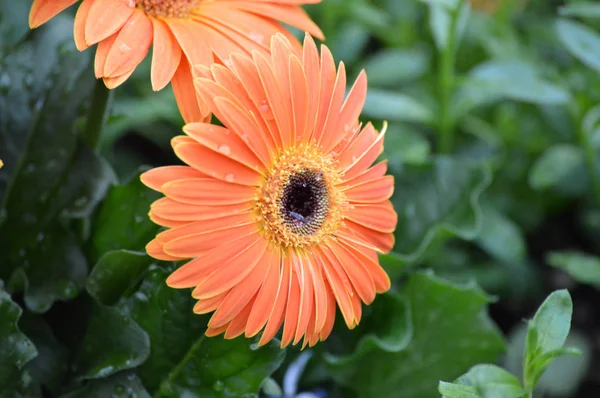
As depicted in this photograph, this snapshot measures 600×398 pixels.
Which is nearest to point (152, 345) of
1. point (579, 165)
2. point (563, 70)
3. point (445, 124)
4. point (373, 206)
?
point (373, 206)

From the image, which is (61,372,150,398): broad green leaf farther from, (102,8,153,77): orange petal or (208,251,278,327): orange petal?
(102,8,153,77): orange petal

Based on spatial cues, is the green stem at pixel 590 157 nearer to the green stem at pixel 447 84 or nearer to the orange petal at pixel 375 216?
the green stem at pixel 447 84

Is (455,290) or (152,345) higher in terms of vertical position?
(152,345)

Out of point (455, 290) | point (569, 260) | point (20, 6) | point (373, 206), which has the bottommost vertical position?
point (569, 260)

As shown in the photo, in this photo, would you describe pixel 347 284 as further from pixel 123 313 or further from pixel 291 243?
pixel 123 313

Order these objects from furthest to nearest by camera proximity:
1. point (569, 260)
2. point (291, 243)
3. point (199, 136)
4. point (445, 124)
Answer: point (445, 124) < point (569, 260) < point (291, 243) < point (199, 136)

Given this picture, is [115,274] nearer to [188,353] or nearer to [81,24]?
[188,353]
